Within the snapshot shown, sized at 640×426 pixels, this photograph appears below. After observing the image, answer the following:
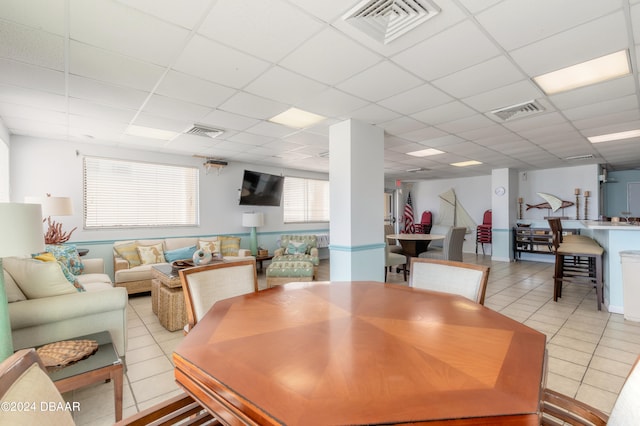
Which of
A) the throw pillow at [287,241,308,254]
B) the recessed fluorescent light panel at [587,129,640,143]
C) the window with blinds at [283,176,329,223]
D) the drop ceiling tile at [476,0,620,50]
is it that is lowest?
the throw pillow at [287,241,308,254]

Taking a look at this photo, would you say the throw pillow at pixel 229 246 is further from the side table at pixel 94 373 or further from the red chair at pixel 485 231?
the red chair at pixel 485 231

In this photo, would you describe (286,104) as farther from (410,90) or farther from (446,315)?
(446,315)

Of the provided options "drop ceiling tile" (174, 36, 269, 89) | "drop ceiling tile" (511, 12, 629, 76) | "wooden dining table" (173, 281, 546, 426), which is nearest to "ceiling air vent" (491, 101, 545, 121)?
"drop ceiling tile" (511, 12, 629, 76)

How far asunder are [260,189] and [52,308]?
5.19 meters

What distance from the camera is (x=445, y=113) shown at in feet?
12.6

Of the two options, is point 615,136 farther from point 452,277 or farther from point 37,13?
point 37,13

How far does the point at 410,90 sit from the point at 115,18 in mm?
2613

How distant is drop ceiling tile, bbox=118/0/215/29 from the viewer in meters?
1.85

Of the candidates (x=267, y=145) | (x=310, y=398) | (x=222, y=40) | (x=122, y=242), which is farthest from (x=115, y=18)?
(x=122, y=242)

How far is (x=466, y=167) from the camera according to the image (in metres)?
8.09

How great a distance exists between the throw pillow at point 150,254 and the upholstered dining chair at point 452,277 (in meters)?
4.93

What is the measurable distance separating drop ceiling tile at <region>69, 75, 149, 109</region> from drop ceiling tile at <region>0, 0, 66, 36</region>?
32.9 inches

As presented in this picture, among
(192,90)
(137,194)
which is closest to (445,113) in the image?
(192,90)

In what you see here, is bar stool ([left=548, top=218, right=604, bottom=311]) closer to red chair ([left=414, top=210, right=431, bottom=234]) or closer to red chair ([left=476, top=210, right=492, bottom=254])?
red chair ([left=476, top=210, right=492, bottom=254])
